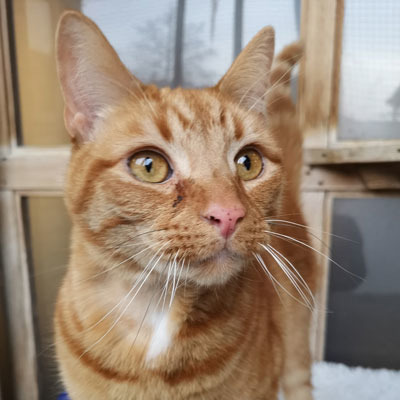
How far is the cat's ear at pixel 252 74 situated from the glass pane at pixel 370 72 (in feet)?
1.23

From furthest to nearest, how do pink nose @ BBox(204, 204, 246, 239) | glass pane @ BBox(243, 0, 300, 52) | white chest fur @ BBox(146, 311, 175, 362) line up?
glass pane @ BBox(243, 0, 300, 52) < white chest fur @ BBox(146, 311, 175, 362) < pink nose @ BBox(204, 204, 246, 239)

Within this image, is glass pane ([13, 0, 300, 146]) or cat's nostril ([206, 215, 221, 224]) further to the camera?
glass pane ([13, 0, 300, 146])

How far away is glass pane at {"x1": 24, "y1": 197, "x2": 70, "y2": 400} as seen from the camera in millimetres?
1129

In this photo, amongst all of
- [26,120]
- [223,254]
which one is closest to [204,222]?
[223,254]

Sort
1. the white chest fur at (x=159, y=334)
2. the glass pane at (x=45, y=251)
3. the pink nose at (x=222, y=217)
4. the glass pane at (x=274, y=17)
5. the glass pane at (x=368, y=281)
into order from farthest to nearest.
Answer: the glass pane at (x=45, y=251) → the glass pane at (x=368, y=281) → the glass pane at (x=274, y=17) → the white chest fur at (x=159, y=334) → the pink nose at (x=222, y=217)

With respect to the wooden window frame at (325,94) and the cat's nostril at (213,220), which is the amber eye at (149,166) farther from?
the wooden window frame at (325,94)

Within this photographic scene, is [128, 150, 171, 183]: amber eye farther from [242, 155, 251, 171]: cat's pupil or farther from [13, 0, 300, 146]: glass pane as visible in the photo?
[13, 0, 300, 146]: glass pane

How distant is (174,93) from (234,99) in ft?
0.40

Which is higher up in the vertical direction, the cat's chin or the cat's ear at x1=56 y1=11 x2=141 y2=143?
the cat's ear at x1=56 y1=11 x2=141 y2=143

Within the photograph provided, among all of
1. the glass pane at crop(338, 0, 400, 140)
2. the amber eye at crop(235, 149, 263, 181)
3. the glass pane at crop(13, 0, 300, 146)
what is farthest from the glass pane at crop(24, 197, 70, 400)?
the glass pane at crop(338, 0, 400, 140)

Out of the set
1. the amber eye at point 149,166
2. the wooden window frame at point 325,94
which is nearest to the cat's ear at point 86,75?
the amber eye at point 149,166

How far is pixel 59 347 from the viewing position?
568 millimetres

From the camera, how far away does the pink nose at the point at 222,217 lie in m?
0.39

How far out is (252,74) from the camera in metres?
0.59
